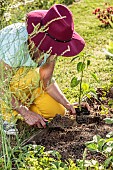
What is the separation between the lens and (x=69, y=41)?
375cm

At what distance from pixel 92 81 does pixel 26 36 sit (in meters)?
1.60

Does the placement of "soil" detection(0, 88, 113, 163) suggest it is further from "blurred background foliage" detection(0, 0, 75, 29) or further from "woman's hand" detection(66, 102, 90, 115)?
"blurred background foliage" detection(0, 0, 75, 29)

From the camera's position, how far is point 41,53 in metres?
3.68

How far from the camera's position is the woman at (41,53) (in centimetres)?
362

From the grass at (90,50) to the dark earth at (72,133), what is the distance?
0.48 m

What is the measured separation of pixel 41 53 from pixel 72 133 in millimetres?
650

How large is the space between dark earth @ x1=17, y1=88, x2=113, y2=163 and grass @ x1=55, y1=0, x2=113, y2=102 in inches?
18.9

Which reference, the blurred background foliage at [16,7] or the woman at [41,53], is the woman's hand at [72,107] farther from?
the blurred background foliage at [16,7]

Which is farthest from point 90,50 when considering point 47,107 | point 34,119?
point 34,119

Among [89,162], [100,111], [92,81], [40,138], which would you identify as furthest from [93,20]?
[89,162]

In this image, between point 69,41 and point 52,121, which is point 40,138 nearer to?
point 52,121

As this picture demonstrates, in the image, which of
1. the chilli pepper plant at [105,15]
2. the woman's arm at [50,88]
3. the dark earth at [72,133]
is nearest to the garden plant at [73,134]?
the dark earth at [72,133]

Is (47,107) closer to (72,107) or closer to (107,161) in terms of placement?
(72,107)

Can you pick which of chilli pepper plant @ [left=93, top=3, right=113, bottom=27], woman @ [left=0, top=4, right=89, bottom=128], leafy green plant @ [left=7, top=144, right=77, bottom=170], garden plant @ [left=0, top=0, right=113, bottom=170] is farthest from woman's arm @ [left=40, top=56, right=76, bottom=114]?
chilli pepper plant @ [left=93, top=3, right=113, bottom=27]
